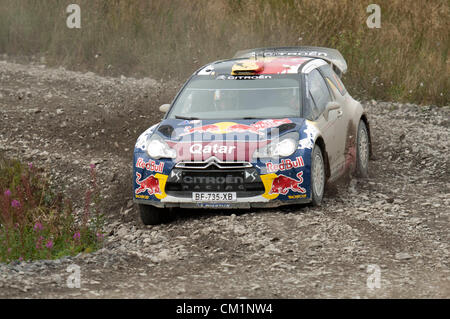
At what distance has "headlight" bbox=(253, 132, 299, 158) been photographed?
10.4 m

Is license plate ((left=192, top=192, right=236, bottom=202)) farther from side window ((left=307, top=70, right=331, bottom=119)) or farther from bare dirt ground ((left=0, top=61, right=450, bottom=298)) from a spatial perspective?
side window ((left=307, top=70, right=331, bottom=119))

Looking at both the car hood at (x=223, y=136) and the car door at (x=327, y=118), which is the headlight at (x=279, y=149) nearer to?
the car hood at (x=223, y=136)

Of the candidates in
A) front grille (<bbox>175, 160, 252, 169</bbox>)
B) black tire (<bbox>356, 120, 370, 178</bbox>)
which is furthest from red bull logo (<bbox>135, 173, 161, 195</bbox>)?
black tire (<bbox>356, 120, 370, 178</bbox>)

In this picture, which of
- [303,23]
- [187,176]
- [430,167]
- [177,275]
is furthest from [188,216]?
[303,23]

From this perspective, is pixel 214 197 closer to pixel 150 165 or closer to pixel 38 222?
pixel 150 165

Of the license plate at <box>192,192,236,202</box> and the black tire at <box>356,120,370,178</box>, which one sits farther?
the black tire at <box>356,120,370,178</box>

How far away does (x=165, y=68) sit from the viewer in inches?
814

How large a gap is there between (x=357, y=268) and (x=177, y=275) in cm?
163

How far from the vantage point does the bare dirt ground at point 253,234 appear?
8.36 metres

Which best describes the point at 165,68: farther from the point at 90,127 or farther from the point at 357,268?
the point at 357,268

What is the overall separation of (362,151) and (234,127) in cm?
297

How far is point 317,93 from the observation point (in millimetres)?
11836

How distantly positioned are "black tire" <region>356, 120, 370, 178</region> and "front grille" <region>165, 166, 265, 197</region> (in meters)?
2.87

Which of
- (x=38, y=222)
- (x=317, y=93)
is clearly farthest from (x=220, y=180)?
(x=38, y=222)
